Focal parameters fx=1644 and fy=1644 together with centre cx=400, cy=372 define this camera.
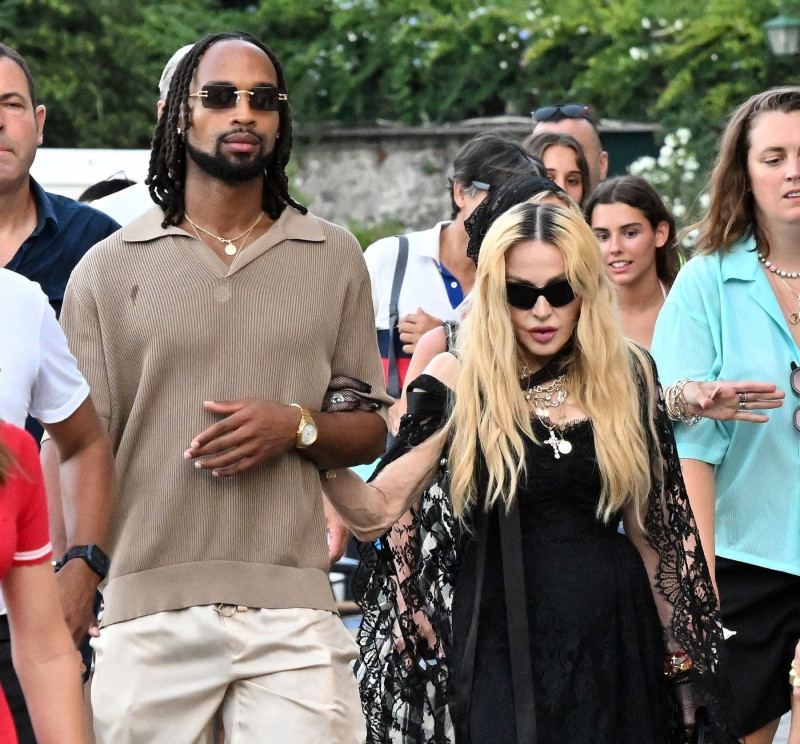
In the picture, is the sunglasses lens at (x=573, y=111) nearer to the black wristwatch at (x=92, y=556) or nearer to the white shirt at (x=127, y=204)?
the white shirt at (x=127, y=204)

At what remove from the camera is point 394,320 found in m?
5.94

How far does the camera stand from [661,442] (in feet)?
14.0

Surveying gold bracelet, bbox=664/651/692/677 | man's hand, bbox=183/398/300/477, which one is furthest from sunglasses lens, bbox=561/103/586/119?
man's hand, bbox=183/398/300/477

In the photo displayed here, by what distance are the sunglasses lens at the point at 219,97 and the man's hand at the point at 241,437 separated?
80 centimetres

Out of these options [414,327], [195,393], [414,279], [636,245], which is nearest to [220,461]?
[195,393]

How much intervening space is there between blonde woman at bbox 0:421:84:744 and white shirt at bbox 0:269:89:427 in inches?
24.9

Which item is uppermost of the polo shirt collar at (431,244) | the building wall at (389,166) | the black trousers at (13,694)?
the building wall at (389,166)

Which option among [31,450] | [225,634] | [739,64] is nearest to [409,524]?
[225,634]

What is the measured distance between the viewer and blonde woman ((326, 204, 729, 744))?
4016mm

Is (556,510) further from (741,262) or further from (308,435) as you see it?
(741,262)

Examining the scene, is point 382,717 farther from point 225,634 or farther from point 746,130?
point 746,130

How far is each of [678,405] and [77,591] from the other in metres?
1.86

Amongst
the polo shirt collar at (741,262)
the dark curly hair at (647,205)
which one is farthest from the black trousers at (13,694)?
the dark curly hair at (647,205)

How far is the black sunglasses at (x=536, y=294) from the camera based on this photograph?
4203 mm
